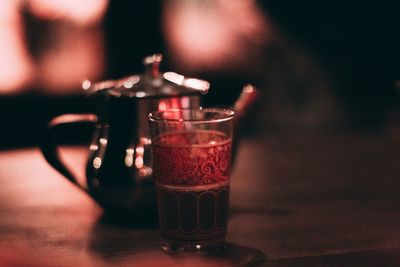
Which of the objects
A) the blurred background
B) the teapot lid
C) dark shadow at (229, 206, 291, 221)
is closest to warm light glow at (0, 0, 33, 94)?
the blurred background

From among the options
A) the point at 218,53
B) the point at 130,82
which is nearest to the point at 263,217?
the point at 130,82

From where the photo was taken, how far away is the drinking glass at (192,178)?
0.69m

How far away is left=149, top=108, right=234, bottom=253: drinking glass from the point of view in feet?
2.26

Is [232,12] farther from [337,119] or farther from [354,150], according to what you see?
[354,150]

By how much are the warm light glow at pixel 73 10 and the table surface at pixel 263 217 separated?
1129 millimetres

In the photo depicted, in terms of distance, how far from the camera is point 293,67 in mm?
2443

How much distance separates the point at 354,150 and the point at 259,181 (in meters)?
0.31

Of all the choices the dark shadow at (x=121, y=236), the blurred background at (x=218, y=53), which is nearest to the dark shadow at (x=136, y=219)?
the dark shadow at (x=121, y=236)

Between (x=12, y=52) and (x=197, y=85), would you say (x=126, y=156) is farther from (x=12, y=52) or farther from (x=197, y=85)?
(x=12, y=52)

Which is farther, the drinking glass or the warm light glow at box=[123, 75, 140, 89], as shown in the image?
the warm light glow at box=[123, 75, 140, 89]

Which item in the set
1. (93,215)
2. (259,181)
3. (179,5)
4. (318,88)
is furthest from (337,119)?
(93,215)

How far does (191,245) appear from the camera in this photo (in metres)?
0.71

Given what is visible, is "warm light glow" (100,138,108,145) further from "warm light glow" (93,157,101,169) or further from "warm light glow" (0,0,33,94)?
"warm light glow" (0,0,33,94)

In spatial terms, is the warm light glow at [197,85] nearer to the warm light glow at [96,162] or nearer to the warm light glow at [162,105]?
the warm light glow at [162,105]
